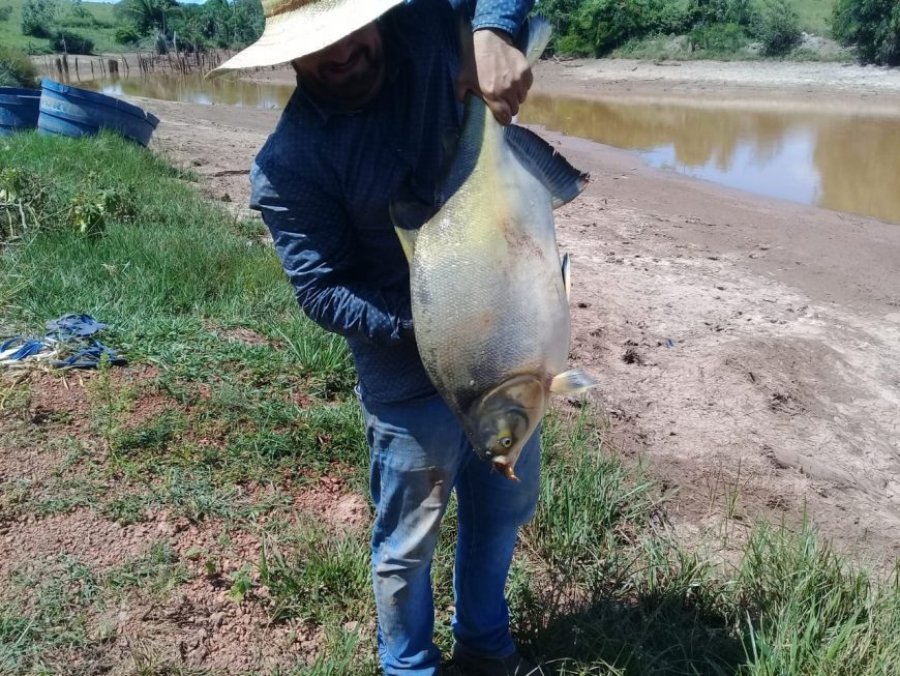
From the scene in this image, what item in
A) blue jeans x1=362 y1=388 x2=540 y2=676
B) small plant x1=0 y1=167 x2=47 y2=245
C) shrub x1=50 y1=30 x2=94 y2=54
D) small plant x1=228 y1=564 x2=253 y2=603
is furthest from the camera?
shrub x1=50 y1=30 x2=94 y2=54

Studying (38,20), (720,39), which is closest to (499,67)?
(720,39)

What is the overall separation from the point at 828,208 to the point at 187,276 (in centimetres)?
990

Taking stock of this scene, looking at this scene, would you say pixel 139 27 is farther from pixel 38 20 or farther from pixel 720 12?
pixel 720 12

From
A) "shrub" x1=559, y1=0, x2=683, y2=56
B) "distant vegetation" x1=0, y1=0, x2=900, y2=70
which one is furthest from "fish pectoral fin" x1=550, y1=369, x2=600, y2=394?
"shrub" x1=559, y1=0, x2=683, y2=56

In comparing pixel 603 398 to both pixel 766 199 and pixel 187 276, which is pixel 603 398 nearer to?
pixel 187 276

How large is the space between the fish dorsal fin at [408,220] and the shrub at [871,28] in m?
32.4

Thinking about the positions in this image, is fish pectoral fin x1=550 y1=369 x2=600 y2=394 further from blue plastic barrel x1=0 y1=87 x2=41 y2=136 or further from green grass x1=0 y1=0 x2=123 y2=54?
green grass x1=0 y1=0 x2=123 y2=54

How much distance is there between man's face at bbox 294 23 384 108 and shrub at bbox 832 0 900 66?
3231cm

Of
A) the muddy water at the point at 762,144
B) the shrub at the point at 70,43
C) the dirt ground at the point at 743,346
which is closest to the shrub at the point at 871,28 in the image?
the muddy water at the point at 762,144

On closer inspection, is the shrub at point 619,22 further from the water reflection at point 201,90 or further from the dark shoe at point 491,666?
the dark shoe at point 491,666

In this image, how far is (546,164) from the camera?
6.20ft

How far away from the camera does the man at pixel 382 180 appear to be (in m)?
1.77

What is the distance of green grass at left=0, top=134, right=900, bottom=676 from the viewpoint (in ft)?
8.23

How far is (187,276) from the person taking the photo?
201 inches
